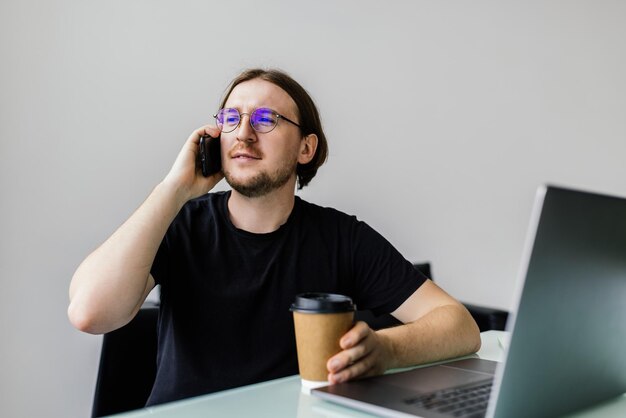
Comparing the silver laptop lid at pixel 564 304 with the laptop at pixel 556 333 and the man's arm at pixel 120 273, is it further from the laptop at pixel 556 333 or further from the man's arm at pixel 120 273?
the man's arm at pixel 120 273

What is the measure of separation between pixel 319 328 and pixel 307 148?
0.93 meters

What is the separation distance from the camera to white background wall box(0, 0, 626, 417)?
2.04 m

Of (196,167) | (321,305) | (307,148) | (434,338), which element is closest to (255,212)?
(196,167)

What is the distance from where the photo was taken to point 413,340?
1.26 meters

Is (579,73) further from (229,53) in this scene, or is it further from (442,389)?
(442,389)

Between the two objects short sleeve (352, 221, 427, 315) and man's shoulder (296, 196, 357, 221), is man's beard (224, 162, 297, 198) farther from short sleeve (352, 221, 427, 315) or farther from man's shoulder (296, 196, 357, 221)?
short sleeve (352, 221, 427, 315)

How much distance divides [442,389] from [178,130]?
1540mm

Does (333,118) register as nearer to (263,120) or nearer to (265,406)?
(263,120)

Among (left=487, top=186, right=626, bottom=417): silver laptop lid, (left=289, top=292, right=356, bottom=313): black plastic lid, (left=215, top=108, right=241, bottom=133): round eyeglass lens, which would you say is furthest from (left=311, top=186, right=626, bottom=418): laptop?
(left=215, top=108, right=241, bottom=133): round eyeglass lens

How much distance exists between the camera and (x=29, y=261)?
6.70 ft

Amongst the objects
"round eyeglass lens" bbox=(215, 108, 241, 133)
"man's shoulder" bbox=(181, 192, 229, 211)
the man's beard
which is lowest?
"man's shoulder" bbox=(181, 192, 229, 211)

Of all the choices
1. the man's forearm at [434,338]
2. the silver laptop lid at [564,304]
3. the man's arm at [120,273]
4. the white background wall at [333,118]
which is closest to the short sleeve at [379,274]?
the man's forearm at [434,338]

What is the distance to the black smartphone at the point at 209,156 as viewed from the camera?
1.61m

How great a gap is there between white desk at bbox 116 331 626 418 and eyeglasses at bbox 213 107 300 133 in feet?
2.36
